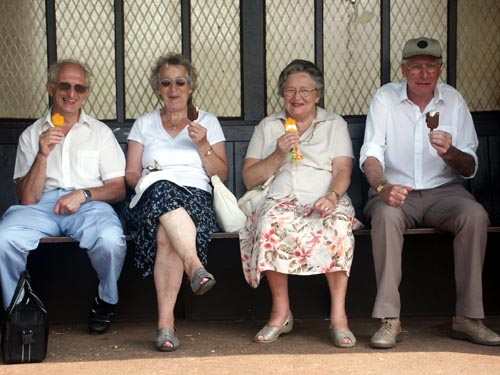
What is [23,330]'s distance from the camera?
5.32 metres

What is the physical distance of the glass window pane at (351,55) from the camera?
670 cm

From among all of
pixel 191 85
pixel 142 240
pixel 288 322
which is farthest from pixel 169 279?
pixel 191 85

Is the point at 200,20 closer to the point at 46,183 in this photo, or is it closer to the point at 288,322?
the point at 46,183

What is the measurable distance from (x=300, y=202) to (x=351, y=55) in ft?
3.92

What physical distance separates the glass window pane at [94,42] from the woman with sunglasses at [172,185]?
476 mm

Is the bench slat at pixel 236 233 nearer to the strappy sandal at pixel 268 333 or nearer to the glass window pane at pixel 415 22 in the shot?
the strappy sandal at pixel 268 333

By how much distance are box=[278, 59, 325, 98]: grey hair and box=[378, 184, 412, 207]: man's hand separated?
28.3 inches

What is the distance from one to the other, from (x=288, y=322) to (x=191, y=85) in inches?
54.2

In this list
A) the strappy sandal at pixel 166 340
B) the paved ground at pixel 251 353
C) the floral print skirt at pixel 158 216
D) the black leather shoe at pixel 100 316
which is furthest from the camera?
the black leather shoe at pixel 100 316

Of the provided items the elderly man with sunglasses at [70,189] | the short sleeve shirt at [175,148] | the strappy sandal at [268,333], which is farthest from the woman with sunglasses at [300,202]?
the elderly man with sunglasses at [70,189]

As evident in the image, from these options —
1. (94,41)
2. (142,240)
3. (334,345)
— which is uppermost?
(94,41)

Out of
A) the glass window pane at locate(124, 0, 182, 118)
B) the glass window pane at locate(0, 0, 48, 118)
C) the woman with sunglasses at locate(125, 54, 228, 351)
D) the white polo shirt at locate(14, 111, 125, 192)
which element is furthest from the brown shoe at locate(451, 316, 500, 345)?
the glass window pane at locate(0, 0, 48, 118)

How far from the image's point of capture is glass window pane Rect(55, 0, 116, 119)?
6617 millimetres

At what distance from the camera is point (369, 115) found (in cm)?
619
